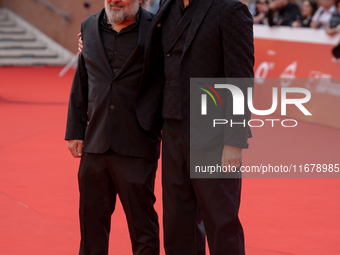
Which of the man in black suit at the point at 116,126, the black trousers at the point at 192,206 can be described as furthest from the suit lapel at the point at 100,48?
the black trousers at the point at 192,206

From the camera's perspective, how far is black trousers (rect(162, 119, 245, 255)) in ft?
7.61

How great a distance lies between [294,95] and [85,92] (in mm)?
5541

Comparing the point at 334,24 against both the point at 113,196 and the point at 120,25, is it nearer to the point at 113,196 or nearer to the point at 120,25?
the point at 120,25

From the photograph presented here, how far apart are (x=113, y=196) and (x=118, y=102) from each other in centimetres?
55

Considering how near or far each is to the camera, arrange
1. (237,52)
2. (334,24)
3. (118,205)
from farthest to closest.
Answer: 1. (334,24)
2. (118,205)
3. (237,52)

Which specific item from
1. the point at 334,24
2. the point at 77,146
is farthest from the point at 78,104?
the point at 334,24

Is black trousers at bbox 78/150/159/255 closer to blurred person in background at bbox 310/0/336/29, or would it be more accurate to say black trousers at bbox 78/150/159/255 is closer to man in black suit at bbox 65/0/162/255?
man in black suit at bbox 65/0/162/255

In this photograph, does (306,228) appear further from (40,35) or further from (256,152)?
(40,35)

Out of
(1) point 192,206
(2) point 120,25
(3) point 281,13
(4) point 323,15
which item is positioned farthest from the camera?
(3) point 281,13

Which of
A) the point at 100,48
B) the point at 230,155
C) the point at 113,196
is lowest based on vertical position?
the point at 113,196

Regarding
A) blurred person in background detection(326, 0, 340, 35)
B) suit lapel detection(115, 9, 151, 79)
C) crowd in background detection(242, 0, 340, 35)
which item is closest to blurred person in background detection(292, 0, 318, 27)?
crowd in background detection(242, 0, 340, 35)

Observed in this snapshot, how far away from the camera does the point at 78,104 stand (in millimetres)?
2709

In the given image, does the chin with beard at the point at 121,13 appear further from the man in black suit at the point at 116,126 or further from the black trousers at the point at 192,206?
the black trousers at the point at 192,206

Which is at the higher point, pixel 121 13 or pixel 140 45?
pixel 121 13
